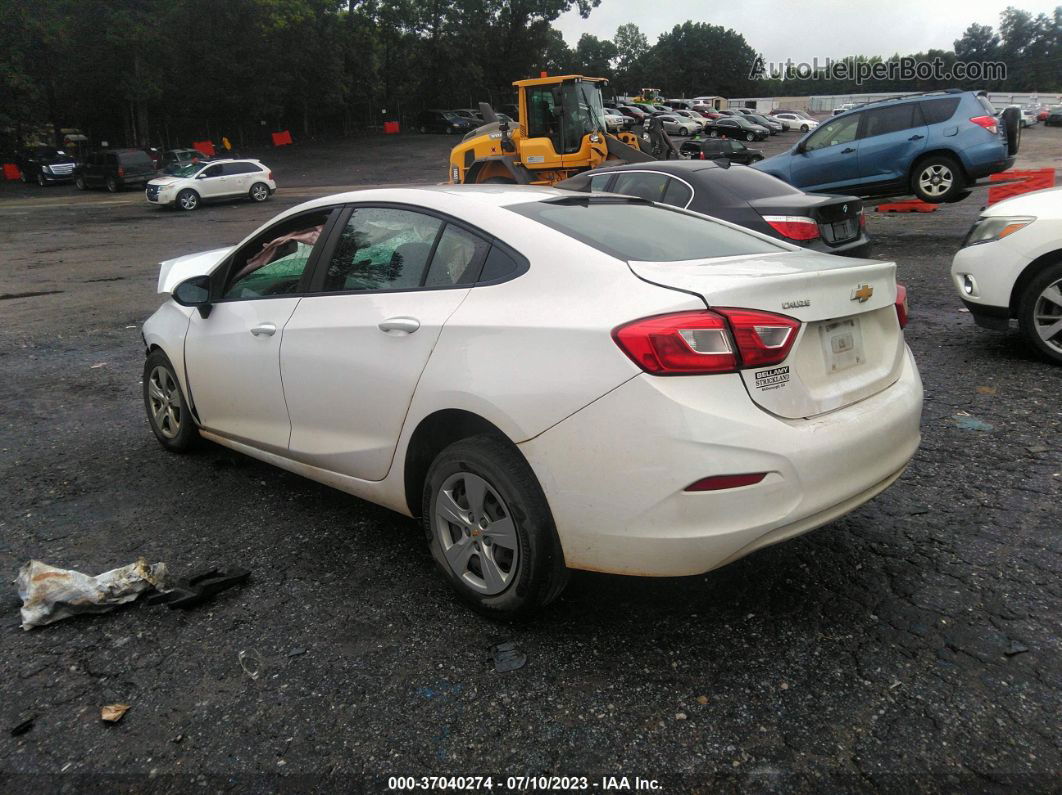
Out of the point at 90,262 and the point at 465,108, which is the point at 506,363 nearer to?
the point at 90,262

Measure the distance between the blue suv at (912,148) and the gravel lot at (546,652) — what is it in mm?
10635

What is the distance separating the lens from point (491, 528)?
2996 millimetres

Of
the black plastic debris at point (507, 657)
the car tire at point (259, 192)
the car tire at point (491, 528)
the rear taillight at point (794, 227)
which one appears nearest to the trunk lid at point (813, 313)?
the car tire at point (491, 528)

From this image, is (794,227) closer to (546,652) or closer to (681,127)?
(546,652)

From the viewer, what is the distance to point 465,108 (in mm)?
63625

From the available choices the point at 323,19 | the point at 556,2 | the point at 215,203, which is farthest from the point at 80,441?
the point at 556,2

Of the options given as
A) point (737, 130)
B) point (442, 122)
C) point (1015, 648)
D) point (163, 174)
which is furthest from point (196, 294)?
point (442, 122)

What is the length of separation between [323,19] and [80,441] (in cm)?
5221

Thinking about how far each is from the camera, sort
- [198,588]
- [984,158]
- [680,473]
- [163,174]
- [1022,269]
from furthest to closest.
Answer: [163,174]
[984,158]
[1022,269]
[198,588]
[680,473]

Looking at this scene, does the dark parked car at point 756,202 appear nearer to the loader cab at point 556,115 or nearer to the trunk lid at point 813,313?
the trunk lid at point 813,313

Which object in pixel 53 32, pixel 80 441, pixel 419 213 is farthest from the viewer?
pixel 53 32

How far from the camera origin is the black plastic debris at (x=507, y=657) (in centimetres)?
286

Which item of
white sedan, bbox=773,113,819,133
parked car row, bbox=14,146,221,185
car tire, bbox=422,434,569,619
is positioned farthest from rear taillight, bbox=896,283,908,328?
white sedan, bbox=773,113,819,133

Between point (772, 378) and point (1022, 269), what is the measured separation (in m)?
4.19
